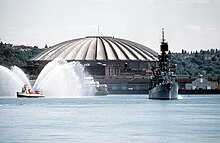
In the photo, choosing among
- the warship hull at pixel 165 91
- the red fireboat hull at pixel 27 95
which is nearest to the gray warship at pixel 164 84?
the warship hull at pixel 165 91

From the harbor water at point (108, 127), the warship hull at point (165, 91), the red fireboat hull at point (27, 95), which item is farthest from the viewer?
the red fireboat hull at point (27, 95)

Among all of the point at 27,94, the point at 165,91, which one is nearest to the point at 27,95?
the point at 27,94

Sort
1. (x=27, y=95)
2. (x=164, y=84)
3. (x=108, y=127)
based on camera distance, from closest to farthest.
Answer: (x=108, y=127) < (x=164, y=84) < (x=27, y=95)

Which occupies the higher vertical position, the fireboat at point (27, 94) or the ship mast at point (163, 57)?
the ship mast at point (163, 57)

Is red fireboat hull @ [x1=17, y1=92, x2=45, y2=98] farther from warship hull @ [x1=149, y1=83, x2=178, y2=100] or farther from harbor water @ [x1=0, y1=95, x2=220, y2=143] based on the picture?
harbor water @ [x1=0, y1=95, x2=220, y2=143]

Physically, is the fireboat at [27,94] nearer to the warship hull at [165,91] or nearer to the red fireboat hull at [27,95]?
the red fireboat hull at [27,95]

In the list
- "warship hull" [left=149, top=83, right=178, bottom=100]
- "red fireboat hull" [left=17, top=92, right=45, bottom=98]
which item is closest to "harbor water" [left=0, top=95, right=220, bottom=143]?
"warship hull" [left=149, top=83, right=178, bottom=100]

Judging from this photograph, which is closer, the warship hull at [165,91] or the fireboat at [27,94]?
the warship hull at [165,91]

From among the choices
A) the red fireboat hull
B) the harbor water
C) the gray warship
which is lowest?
the harbor water

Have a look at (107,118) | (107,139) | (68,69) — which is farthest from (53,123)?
(68,69)

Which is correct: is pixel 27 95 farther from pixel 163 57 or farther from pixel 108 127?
pixel 108 127

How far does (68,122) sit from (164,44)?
8903 cm

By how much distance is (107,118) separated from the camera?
3504 inches

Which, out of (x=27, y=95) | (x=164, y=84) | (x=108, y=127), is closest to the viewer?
(x=108, y=127)
